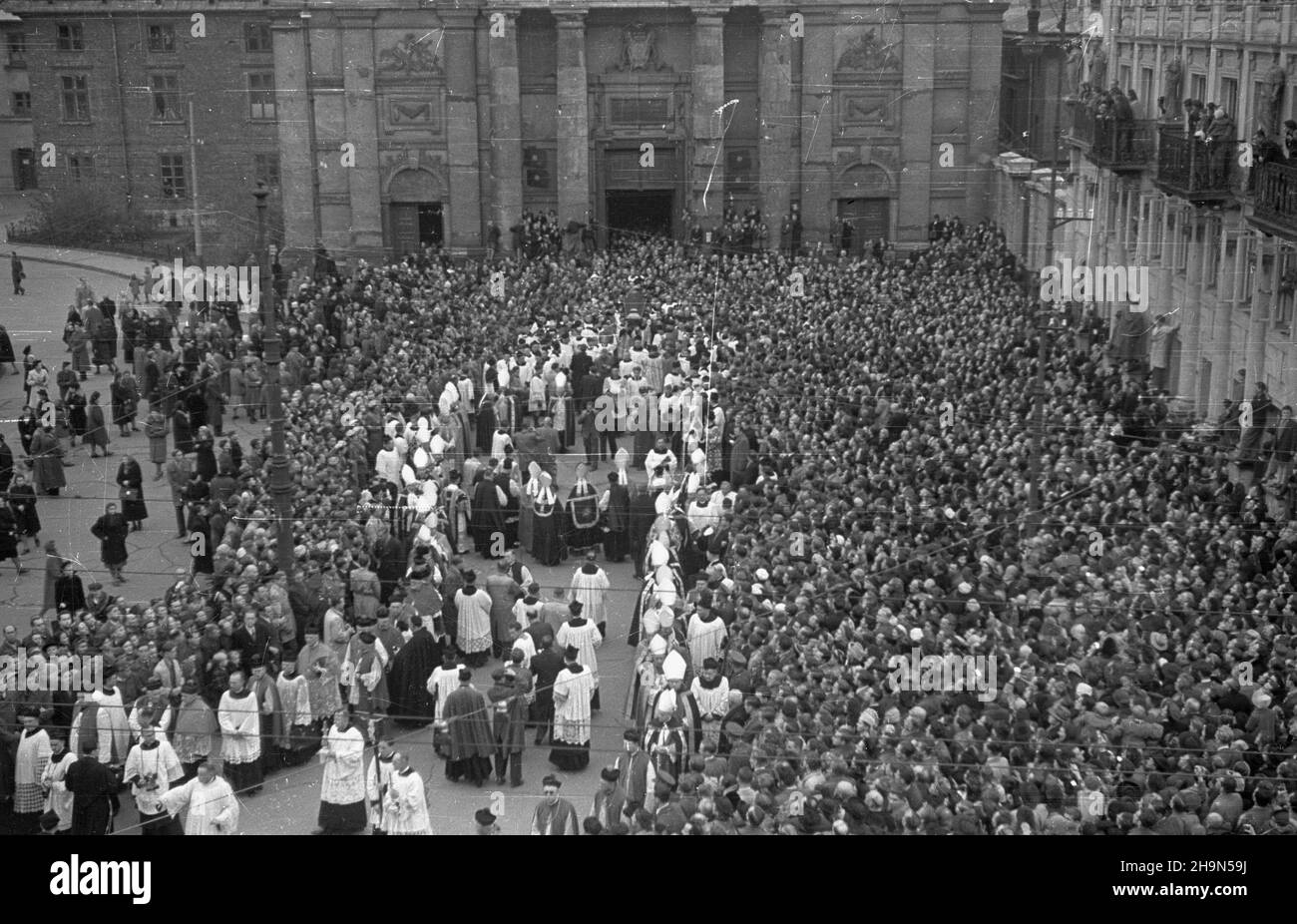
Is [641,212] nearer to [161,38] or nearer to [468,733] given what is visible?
[161,38]

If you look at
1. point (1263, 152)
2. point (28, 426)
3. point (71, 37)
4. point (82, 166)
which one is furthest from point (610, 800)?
point (71, 37)

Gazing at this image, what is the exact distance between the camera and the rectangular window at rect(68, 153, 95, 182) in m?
57.0

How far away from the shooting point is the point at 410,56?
44.9 metres

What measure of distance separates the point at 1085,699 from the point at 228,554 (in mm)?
10492

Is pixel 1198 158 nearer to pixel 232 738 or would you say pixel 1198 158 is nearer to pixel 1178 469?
pixel 1178 469

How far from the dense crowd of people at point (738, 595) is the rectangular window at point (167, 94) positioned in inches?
1080

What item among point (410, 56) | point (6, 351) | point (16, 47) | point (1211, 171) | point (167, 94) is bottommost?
point (6, 351)

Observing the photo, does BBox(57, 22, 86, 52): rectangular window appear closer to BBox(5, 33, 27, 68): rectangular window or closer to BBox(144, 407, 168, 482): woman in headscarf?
BBox(5, 33, 27, 68): rectangular window

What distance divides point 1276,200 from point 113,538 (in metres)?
16.5

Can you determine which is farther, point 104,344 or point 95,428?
point 104,344

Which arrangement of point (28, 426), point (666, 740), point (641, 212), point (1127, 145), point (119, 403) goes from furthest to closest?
point (641, 212)
point (1127, 145)
point (119, 403)
point (28, 426)
point (666, 740)

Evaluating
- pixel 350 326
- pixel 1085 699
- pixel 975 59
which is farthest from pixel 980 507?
pixel 975 59

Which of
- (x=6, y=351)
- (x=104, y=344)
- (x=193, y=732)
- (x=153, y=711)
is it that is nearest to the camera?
(x=153, y=711)

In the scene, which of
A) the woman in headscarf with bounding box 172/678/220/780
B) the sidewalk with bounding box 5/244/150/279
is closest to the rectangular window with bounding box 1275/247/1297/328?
the woman in headscarf with bounding box 172/678/220/780
